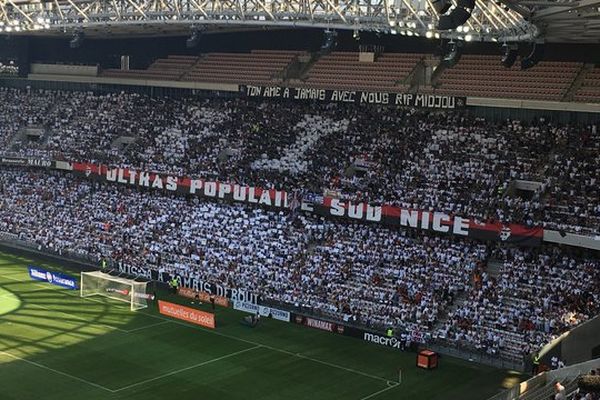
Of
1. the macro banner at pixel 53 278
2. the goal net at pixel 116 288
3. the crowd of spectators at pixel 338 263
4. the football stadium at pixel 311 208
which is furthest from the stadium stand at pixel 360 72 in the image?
the macro banner at pixel 53 278

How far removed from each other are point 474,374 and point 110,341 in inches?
617

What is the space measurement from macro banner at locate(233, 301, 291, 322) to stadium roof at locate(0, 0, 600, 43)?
45.9ft

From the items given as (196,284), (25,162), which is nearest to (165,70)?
(25,162)

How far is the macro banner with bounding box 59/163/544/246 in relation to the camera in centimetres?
4122

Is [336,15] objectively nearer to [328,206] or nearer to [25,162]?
[328,206]

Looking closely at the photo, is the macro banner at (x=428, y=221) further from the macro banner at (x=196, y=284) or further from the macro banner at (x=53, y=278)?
the macro banner at (x=53, y=278)

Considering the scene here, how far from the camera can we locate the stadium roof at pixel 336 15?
3002cm

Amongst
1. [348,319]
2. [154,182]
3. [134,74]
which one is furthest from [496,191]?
[134,74]

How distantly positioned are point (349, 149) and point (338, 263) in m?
8.90

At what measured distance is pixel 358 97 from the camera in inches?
2045

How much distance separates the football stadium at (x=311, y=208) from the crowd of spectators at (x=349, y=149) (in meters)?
0.16

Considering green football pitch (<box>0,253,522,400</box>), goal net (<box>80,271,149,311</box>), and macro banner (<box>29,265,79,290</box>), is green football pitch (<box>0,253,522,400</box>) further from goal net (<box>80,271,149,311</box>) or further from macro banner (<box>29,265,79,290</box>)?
macro banner (<box>29,265,79,290</box>)

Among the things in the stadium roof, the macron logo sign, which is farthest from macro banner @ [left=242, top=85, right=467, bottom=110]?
the macron logo sign

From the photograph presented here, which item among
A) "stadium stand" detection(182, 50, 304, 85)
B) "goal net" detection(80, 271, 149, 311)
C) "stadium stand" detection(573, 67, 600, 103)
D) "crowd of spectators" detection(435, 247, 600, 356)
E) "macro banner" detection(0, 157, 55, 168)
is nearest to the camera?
"crowd of spectators" detection(435, 247, 600, 356)
